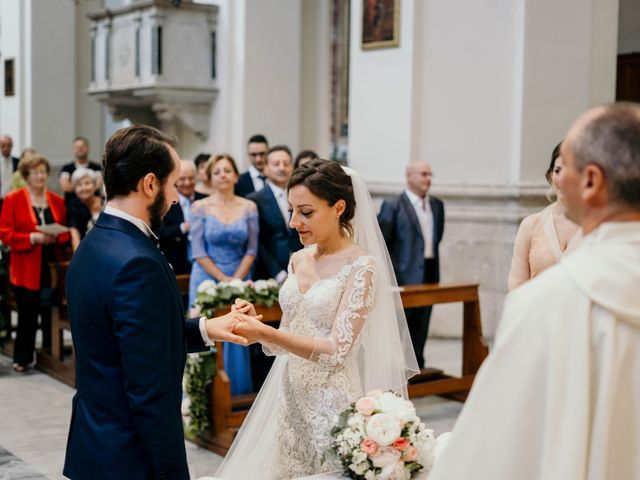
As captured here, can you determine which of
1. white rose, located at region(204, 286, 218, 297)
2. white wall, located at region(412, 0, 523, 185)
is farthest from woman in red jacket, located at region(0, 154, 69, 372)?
white wall, located at region(412, 0, 523, 185)

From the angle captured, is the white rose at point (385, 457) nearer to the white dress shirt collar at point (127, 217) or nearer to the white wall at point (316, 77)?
the white dress shirt collar at point (127, 217)

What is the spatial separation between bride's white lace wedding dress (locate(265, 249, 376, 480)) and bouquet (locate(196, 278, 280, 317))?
2.13 meters

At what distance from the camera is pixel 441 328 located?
9.85m

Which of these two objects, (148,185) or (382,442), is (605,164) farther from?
(382,442)

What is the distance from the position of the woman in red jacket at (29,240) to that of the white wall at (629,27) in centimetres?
651

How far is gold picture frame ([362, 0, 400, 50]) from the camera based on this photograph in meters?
9.76

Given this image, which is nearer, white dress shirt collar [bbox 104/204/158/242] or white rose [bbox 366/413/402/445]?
white dress shirt collar [bbox 104/204/158/242]

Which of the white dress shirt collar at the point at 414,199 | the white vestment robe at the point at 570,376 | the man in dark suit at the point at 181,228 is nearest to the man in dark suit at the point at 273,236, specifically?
the man in dark suit at the point at 181,228

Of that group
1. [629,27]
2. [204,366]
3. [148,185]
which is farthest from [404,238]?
[148,185]

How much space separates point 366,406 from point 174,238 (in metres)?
4.83

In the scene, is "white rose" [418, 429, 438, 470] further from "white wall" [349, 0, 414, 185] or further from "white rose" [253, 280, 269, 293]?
"white wall" [349, 0, 414, 185]

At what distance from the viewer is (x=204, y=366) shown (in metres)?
5.98

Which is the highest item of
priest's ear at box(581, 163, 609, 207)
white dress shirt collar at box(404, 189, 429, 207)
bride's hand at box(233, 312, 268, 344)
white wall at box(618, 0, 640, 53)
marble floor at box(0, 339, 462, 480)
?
white wall at box(618, 0, 640, 53)

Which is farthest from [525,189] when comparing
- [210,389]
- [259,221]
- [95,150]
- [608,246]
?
[95,150]
